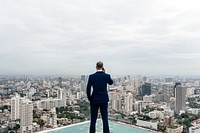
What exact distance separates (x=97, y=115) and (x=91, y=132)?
17 cm

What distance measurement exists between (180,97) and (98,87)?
26.2ft

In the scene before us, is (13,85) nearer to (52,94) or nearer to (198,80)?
(52,94)

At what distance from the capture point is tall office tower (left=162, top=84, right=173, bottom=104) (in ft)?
A: 31.6

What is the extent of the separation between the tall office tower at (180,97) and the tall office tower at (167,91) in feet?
1.34

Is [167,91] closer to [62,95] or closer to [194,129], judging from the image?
[194,129]

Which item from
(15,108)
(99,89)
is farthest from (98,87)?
(15,108)

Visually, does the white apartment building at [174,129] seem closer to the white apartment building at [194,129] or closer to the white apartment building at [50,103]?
the white apartment building at [194,129]

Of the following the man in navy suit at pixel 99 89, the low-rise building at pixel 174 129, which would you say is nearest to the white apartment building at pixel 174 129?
the low-rise building at pixel 174 129

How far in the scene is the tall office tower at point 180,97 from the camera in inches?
347

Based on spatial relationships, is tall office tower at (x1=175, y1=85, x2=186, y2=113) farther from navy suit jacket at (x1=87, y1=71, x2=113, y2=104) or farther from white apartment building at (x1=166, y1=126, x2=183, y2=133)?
navy suit jacket at (x1=87, y1=71, x2=113, y2=104)

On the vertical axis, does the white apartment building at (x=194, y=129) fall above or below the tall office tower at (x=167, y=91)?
below

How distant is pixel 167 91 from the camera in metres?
9.84

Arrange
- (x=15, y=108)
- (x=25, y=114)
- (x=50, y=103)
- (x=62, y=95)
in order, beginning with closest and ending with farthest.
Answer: (x=25, y=114)
(x=15, y=108)
(x=50, y=103)
(x=62, y=95)

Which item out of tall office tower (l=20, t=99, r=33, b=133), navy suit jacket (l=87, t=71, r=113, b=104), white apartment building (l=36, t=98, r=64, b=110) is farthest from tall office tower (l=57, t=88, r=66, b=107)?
navy suit jacket (l=87, t=71, r=113, b=104)
